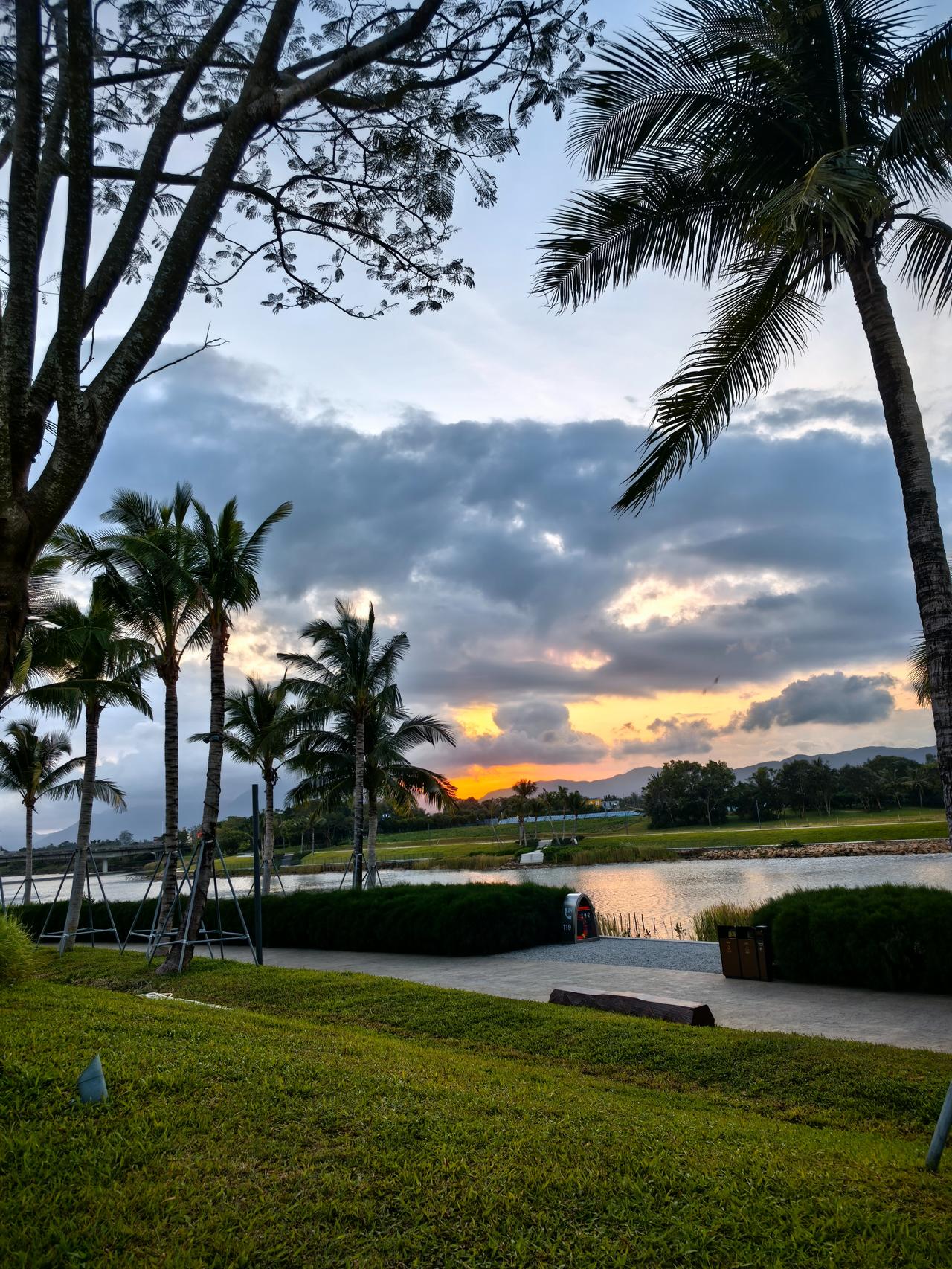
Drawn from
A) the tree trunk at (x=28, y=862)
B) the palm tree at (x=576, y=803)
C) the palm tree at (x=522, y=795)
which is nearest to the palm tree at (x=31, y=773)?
the tree trunk at (x=28, y=862)

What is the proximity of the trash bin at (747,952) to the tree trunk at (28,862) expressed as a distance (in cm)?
2462

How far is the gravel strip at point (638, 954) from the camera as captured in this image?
41.6ft

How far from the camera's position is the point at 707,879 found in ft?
109

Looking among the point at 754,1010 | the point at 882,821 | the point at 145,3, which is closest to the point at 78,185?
the point at 145,3

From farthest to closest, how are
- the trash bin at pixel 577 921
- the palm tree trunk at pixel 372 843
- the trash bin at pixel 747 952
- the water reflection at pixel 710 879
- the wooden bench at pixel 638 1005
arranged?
the water reflection at pixel 710 879 < the palm tree trunk at pixel 372 843 < the trash bin at pixel 577 921 < the trash bin at pixel 747 952 < the wooden bench at pixel 638 1005

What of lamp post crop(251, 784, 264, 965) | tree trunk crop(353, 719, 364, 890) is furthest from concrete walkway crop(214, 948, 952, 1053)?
tree trunk crop(353, 719, 364, 890)

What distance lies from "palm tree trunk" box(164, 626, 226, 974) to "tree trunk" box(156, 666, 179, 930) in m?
1.18

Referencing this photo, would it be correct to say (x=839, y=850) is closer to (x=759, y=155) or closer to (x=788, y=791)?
(x=788, y=791)

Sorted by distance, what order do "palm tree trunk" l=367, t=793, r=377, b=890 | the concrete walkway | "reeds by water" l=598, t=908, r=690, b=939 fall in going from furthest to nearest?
"palm tree trunk" l=367, t=793, r=377, b=890 < "reeds by water" l=598, t=908, r=690, b=939 < the concrete walkway

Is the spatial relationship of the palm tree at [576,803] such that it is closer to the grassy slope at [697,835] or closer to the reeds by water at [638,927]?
the grassy slope at [697,835]

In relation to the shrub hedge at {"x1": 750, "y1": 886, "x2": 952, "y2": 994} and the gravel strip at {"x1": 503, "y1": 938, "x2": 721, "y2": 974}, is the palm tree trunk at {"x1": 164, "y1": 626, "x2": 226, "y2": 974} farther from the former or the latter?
the shrub hedge at {"x1": 750, "y1": 886, "x2": 952, "y2": 994}

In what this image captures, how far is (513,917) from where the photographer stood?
51.1ft

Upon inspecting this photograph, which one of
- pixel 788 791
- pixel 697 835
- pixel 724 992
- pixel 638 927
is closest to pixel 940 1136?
pixel 724 992

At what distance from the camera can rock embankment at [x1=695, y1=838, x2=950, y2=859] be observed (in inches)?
1745
